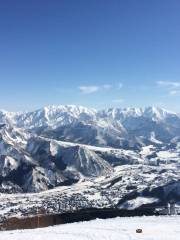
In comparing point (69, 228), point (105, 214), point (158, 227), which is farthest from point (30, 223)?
point (105, 214)

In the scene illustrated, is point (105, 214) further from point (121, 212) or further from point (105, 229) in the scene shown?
point (105, 229)

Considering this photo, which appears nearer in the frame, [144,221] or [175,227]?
[175,227]

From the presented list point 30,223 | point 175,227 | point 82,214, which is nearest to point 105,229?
point 175,227

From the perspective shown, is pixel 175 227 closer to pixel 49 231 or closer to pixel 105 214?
pixel 49 231

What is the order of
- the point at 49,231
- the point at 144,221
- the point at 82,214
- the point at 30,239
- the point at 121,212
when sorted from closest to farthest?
the point at 30,239
the point at 49,231
the point at 144,221
the point at 82,214
the point at 121,212

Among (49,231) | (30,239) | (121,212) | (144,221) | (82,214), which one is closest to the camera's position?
(30,239)

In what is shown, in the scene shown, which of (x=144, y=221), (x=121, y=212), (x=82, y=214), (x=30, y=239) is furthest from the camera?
(x=121, y=212)
